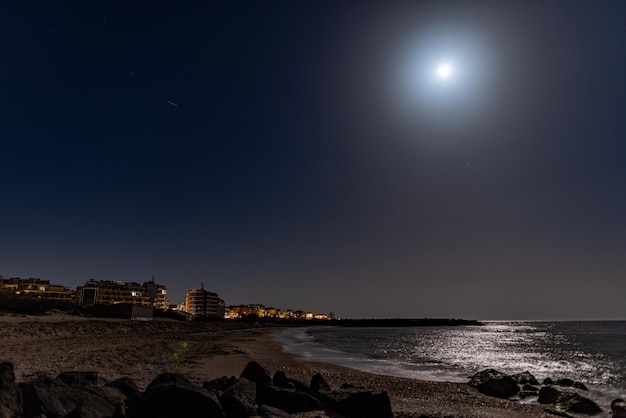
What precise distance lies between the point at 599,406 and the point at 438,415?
396 inches

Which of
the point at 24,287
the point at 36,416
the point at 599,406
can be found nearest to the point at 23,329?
the point at 36,416

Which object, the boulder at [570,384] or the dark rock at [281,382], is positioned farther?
the boulder at [570,384]

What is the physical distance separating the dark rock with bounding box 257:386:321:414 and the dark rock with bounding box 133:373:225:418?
8.46 ft

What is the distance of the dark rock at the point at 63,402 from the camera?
26.7 feet

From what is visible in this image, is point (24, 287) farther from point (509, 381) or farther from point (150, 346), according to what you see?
point (509, 381)

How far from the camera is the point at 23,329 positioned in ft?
119

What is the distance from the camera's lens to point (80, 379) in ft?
36.7

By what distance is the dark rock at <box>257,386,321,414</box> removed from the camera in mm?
11071

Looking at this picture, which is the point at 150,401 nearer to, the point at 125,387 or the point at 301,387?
the point at 125,387

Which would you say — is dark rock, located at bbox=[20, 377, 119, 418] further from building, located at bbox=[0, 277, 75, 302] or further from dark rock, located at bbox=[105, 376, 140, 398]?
building, located at bbox=[0, 277, 75, 302]

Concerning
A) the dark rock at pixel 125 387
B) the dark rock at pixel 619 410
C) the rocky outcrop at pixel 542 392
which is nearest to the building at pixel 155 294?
the rocky outcrop at pixel 542 392

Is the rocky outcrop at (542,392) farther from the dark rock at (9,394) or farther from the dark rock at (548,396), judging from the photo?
the dark rock at (9,394)

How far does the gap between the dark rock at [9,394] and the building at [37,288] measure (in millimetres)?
155579

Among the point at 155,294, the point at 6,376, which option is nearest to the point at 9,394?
the point at 6,376
